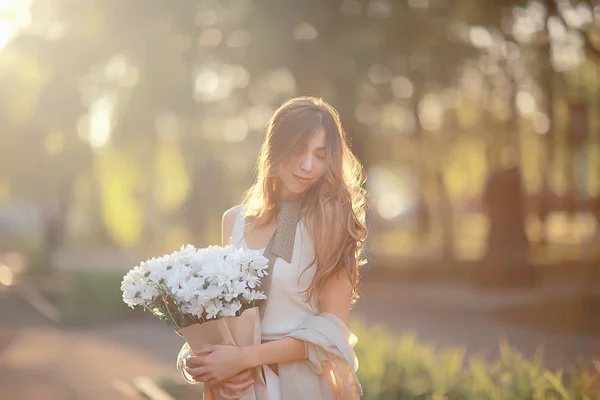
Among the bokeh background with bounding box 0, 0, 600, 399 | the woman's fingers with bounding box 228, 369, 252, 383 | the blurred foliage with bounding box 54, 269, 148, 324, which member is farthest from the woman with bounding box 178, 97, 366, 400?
the blurred foliage with bounding box 54, 269, 148, 324

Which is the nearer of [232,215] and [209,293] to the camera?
[209,293]

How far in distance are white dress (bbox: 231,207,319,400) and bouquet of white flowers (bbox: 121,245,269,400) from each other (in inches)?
2.8

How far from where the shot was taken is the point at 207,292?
3672mm

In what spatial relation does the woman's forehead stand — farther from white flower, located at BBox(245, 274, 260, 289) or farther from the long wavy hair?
white flower, located at BBox(245, 274, 260, 289)

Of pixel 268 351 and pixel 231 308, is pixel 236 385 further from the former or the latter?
pixel 231 308

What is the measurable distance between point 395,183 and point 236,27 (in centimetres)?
8636

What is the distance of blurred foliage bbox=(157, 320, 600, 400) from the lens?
299 inches

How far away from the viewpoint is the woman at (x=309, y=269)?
385 cm

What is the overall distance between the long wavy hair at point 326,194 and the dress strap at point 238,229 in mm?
137

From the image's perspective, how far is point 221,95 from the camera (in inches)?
1029

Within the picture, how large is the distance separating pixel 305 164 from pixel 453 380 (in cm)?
483

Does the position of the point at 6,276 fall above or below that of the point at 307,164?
above

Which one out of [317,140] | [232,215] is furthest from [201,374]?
[317,140]

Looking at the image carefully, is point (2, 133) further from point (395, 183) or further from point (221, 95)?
point (395, 183)
